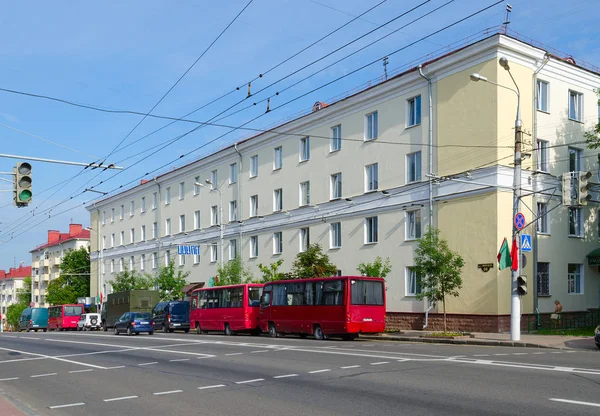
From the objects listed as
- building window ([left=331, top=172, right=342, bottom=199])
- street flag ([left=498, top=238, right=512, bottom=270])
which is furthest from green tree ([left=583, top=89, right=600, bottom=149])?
building window ([left=331, top=172, right=342, bottom=199])

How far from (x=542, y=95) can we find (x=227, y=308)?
19045 millimetres

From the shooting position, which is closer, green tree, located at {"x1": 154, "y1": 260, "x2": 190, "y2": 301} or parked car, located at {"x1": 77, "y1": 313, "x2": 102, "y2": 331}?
green tree, located at {"x1": 154, "y1": 260, "x2": 190, "y2": 301}

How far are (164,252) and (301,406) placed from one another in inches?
2036

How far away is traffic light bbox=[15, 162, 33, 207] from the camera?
17.7 metres

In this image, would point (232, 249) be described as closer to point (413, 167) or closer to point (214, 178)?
point (214, 178)

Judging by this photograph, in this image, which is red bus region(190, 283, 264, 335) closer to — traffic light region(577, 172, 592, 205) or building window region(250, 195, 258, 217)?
building window region(250, 195, 258, 217)

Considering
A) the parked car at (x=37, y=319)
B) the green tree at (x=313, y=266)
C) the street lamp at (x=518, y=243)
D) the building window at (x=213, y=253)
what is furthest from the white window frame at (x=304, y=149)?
the parked car at (x=37, y=319)

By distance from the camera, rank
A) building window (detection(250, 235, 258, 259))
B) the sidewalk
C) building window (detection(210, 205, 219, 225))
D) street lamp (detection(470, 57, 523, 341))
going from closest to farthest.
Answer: the sidewalk, street lamp (detection(470, 57, 523, 341)), building window (detection(250, 235, 258, 259)), building window (detection(210, 205, 219, 225))

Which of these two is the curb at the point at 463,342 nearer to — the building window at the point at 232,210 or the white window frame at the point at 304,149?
the white window frame at the point at 304,149

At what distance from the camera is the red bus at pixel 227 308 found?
3475cm

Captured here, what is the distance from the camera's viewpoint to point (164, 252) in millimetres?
60375

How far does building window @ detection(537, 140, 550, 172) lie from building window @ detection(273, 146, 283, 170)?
18.0 metres

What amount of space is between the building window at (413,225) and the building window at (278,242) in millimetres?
12288

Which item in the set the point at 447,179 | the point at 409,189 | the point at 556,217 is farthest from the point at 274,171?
the point at 556,217
